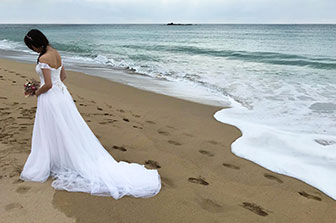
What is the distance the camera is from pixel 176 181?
132 inches

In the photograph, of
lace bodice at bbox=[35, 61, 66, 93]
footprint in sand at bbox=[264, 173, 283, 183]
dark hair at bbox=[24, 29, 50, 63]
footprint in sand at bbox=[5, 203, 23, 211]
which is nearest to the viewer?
footprint in sand at bbox=[5, 203, 23, 211]

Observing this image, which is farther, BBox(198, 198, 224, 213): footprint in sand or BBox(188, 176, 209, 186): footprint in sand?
BBox(188, 176, 209, 186): footprint in sand

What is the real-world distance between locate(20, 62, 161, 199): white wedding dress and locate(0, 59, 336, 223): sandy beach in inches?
5.5

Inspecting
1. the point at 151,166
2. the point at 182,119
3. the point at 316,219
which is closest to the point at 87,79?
the point at 182,119

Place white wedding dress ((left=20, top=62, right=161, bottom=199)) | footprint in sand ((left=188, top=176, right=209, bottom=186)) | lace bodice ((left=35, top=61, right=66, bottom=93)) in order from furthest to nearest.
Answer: footprint in sand ((left=188, top=176, right=209, bottom=186))
white wedding dress ((left=20, top=62, right=161, bottom=199))
lace bodice ((left=35, top=61, right=66, bottom=93))

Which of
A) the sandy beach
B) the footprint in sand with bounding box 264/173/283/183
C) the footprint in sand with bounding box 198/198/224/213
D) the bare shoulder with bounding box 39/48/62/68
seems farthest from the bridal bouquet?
the footprint in sand with bounding box 264/173/283/183

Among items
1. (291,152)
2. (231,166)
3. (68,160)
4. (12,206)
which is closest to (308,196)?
(231,166)

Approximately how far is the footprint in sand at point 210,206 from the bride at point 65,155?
0.55 m

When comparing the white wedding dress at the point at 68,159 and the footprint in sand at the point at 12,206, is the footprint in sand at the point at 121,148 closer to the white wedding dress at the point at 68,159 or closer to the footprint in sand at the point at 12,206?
the white wedding dress at the point at 68,159

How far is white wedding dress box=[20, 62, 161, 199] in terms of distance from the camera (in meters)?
2.98

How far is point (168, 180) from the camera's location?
132 inches

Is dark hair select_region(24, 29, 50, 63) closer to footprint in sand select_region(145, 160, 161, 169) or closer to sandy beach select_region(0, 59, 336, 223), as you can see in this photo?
sandy beach select_region(0, 59, 336, 223)

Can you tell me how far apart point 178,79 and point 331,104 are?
19.3 feet

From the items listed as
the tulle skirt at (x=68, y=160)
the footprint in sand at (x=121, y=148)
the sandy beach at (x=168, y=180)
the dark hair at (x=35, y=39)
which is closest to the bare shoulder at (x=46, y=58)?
the dark hair at (x=35, y=39)
